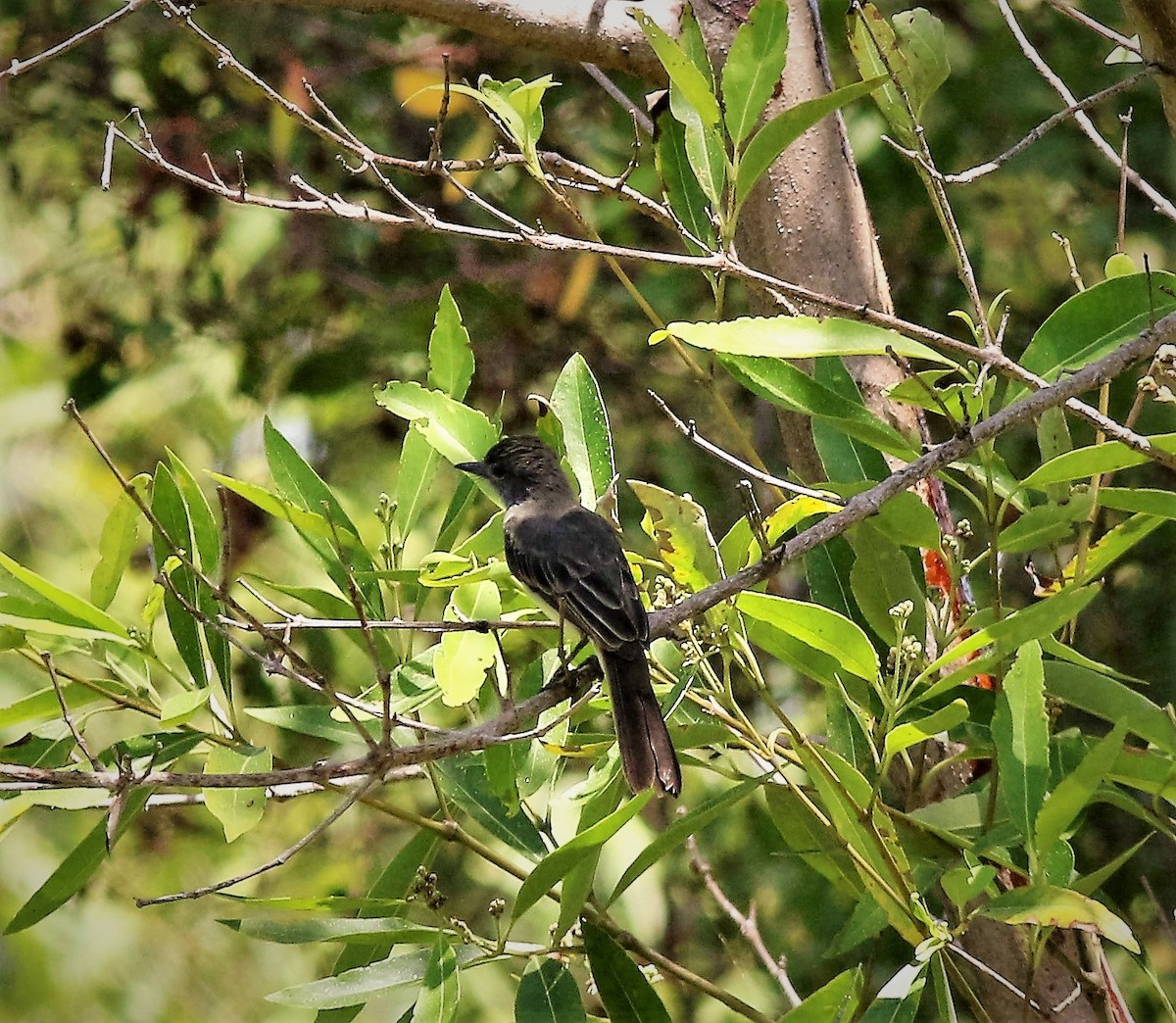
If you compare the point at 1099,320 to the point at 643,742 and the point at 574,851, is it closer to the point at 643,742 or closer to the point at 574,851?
the point at 643,742

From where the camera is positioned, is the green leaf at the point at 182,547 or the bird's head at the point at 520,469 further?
the bird's head at the point at 520,469

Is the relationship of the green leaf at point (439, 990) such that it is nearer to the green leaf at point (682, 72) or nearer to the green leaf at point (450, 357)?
the green leaf at point (450, 357)

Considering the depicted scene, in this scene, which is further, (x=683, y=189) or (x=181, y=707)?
(x=683, y=189)

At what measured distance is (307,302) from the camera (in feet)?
14.9

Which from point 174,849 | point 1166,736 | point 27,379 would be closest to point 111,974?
point 174,849

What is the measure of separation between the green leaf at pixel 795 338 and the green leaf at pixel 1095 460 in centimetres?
21

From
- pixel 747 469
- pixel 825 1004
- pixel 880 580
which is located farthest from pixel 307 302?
pixel 825 1004

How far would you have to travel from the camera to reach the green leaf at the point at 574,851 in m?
1.84

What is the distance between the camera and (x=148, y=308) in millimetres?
4586

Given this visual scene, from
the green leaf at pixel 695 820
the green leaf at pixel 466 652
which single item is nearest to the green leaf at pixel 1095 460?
the green leaf at pixel 695 820

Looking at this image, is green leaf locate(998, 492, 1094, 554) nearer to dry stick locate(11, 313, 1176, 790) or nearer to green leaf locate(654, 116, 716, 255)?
dry stick locate(11, 313, 1176, 790)

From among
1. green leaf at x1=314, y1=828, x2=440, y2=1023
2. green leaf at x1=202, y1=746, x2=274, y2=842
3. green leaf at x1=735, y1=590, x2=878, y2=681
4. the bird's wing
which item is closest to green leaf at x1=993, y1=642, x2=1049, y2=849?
green leaf at x1=735, y1=590, x2=878, y2=681

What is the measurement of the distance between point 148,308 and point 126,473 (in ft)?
1.84

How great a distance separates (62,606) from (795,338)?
1206 mm
